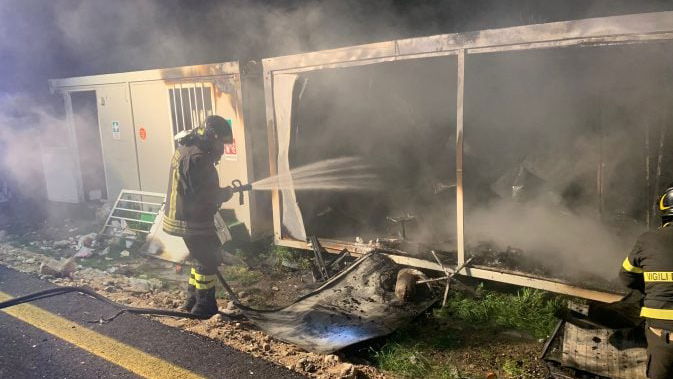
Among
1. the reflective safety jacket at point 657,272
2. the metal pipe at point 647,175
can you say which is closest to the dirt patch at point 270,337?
the reflective safety jacket at point 657,272

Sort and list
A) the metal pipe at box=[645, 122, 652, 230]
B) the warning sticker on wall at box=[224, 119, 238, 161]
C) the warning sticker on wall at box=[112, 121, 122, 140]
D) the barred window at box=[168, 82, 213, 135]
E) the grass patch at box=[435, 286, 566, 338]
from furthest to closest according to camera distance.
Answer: the warning sticker on wall at box=[112, 121, 122, 140]
the barred window at box=[168, 82, 213, 135]
the warning sticker on wall at box=[224, 119, 238, 161]
the metal pipe at box=[645, 122, 652, 230]
the grass patch at box=[435, 286, 566, 338]

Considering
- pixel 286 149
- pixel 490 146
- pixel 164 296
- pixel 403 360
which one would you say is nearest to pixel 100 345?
pixel 164 296

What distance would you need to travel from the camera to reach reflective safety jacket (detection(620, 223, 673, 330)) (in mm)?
2895

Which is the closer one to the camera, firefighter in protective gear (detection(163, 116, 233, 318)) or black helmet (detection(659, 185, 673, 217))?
black helmet (detection(659, 185, 673, 217))

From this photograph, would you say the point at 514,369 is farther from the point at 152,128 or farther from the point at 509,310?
the point at 152,128

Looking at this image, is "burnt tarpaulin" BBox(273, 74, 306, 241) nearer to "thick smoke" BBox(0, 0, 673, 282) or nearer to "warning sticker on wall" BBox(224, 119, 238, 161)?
"thick smoke" BBox(0, 0, 673, 282)

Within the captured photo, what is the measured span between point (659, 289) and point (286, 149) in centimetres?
451

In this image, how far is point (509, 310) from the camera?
15.3ft

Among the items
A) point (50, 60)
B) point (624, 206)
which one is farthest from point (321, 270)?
point (50, 60)

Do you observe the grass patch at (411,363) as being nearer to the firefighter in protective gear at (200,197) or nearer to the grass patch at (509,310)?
the grass patch at (509,310)

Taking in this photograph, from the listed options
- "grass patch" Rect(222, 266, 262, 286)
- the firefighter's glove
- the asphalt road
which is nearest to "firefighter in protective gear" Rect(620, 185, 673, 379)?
the asphalt road

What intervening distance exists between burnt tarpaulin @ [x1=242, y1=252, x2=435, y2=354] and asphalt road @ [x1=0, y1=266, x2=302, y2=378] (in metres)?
0.54

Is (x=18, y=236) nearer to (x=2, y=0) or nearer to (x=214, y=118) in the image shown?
(x=214, y=118)

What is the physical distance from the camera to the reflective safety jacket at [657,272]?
9.50ft
